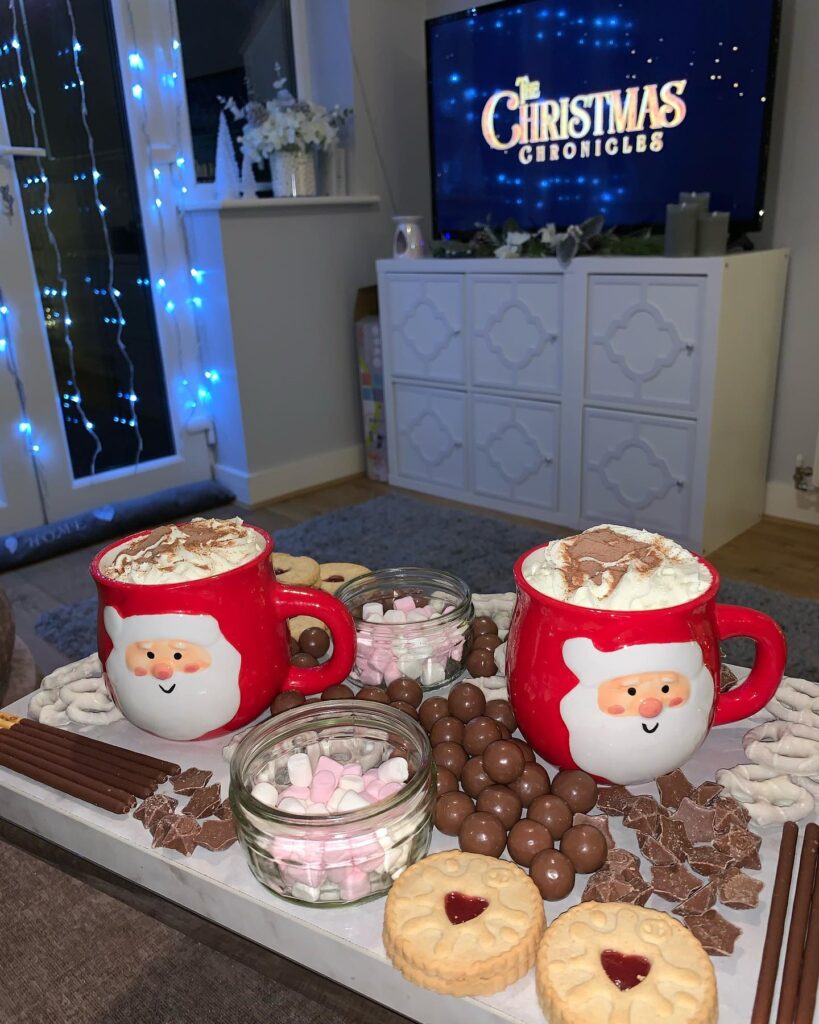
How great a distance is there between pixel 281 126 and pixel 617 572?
2806 millimetres

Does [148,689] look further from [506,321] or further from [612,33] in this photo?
[612,33]

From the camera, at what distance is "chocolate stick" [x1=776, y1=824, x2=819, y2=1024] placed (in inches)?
20.4

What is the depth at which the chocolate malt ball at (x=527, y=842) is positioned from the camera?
64 centimetres

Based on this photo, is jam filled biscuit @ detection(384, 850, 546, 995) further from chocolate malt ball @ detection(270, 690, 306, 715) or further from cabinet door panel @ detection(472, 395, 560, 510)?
cabinet door panel @ detection(472, 395, 560, 510)

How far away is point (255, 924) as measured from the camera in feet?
2.11

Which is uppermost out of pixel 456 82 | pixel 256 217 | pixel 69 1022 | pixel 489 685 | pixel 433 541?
pixel 456 82

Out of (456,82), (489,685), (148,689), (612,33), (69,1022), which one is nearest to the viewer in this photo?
(69,1022)

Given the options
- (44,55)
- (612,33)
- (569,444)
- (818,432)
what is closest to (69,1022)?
(569,444)

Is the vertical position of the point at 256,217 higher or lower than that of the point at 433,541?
higher

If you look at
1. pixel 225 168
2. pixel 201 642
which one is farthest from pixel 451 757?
pixel 225 168

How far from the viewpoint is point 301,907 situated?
62 centimetres

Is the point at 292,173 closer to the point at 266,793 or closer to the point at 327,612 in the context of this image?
the point at 327,612

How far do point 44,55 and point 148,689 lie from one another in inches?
108

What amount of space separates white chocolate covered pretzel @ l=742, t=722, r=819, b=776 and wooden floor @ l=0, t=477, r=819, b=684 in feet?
5.62
